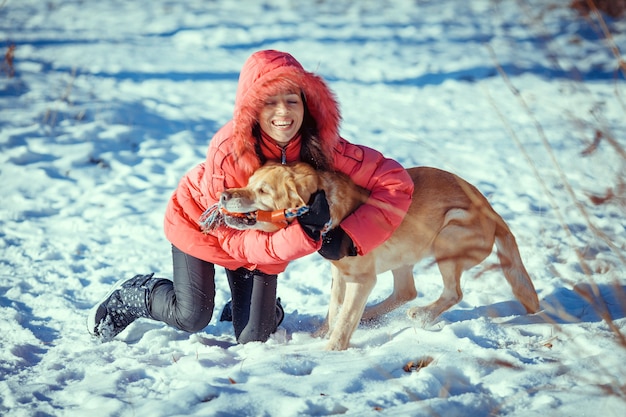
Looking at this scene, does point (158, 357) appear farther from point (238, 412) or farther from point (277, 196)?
point (277, 196)

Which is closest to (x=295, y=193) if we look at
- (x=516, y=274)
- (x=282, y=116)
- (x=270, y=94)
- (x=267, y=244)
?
(x=267, y=244)

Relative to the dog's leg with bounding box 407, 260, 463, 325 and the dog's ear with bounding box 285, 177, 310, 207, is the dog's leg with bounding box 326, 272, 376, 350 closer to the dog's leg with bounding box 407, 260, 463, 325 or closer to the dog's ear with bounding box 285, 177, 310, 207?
the dog's leg with bounding box 407, 260, 463, 325

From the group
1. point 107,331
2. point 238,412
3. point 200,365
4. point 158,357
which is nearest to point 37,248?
point 107,331

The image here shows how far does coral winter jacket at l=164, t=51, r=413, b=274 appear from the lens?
9.24 ft

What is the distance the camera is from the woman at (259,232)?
282 centimetres

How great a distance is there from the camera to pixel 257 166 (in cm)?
294

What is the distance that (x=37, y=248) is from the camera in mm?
4293

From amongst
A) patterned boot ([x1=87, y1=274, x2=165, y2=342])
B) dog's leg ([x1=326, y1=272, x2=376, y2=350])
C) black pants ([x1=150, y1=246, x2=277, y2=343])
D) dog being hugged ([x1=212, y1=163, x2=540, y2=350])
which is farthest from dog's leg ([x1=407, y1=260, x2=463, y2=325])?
patterned boot ([x1=87, y1=274, x2=165, y2=342])

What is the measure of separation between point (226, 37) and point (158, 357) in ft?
29.9

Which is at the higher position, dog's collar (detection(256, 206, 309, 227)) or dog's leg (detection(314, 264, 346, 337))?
dog's collar (detection(256, 206, 309, 227))

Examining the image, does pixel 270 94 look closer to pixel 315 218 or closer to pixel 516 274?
pixel 315 218

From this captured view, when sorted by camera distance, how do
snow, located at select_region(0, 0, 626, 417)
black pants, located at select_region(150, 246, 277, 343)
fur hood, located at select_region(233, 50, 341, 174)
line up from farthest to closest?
1. black pants, located at select_region(150, 246, 277, 343)
2. fur hood, located at select_region(233, 50, 341, 174)
3. snow, located at select_region(0, 0, 626, 417)

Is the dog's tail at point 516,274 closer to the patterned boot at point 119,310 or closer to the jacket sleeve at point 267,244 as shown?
the jacket sleeve at point 267,244

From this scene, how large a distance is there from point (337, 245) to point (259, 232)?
0.43 metres
